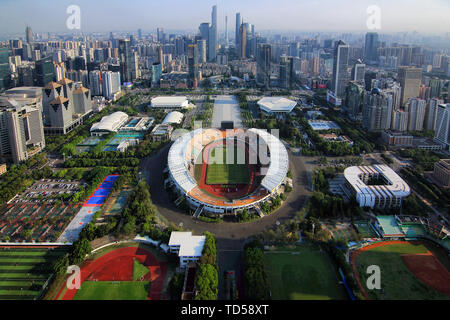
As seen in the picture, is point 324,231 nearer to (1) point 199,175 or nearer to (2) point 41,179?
(1) point 199,175

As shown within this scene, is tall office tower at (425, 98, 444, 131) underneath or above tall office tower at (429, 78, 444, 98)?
underneath

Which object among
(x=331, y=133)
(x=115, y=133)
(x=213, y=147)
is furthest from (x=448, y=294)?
(x=115, y=133)

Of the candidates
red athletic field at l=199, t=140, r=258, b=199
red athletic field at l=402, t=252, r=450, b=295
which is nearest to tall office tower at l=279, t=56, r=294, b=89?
red athletic field at l=199, t=140, r=258, b=199

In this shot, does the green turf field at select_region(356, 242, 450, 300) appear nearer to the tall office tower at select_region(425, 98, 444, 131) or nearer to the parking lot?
the parking lot

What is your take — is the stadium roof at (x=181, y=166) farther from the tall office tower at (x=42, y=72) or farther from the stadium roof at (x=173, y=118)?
the tall office tower at (x=42, y=72)

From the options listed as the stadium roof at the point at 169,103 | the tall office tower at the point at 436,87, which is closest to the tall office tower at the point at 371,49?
the tall office tower at the point at 436,87

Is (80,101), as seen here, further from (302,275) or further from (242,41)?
(242,41)
